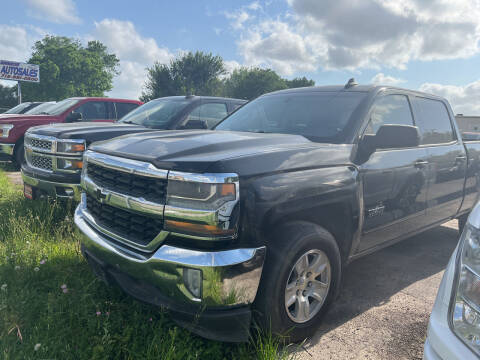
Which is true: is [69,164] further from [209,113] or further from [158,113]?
[209,113]

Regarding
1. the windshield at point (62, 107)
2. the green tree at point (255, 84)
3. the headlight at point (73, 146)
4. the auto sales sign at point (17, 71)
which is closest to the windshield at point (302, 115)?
the headlight at point (73, 146)

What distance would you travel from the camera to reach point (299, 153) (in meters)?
2.32

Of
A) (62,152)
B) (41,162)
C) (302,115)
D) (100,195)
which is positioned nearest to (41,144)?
(41,162)

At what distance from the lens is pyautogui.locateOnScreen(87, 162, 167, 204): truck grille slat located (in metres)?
2.01

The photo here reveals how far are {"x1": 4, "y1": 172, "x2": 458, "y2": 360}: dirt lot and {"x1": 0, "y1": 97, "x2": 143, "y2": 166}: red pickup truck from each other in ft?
21.9

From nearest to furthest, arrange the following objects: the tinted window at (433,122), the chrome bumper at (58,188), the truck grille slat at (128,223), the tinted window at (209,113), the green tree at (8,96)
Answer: the truck grille slat at (128,223) → the tinted window at (433,122) → the chrome bumper at (58,188) → the tinted window at (209,113) → the green tree at (8,96)

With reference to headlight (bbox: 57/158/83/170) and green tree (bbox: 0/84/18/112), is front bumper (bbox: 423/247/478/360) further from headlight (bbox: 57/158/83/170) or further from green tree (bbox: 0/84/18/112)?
green tree (bbox: 0/84/18/112)

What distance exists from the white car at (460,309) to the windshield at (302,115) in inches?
57.5

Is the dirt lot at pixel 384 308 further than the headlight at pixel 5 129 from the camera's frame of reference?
No

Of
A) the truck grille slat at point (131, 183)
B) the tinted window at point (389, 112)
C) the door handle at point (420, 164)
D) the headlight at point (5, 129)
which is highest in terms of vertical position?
the tinted window at point (389, 112)

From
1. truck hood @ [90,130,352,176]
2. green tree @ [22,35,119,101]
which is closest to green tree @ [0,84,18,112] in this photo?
green tree @ [22,35,119,101]

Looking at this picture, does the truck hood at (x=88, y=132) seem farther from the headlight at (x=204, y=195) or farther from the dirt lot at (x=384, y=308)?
the dirt lot at (x=384, y=308)

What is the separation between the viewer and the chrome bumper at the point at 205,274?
6.01ft

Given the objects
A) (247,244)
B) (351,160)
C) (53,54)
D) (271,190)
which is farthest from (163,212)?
(53,54)
